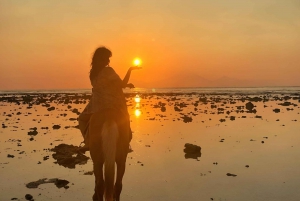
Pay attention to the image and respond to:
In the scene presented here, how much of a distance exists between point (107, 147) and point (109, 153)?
14cm

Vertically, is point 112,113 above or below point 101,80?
below

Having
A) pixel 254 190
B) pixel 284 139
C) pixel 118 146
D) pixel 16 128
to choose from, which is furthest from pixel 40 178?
pixel 16 128

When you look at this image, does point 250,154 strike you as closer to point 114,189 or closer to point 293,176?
point 293,176

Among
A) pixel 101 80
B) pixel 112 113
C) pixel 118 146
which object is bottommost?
pixel 118 146

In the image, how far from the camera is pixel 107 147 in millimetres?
7809

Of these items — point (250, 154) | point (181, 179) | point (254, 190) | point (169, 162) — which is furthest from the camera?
point (250, 154)

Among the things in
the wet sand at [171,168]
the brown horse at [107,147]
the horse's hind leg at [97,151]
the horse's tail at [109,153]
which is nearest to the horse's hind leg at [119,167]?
the brown horse at [107,147]

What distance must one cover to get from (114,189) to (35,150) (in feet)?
28.3

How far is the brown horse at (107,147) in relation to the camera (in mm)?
7786

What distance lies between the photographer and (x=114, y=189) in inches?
338

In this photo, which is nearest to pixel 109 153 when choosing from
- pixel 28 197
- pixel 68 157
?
pixel 28 197

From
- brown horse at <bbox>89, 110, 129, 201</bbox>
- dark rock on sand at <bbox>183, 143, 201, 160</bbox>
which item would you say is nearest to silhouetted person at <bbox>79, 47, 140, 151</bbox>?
brown horse at <bbox>89, 110, 129, 201</bbox>

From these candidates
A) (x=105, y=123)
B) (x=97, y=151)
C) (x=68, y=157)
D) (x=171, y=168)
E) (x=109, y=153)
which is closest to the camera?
(x=109, y=153)

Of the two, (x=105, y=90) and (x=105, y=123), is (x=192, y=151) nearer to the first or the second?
(x=105, y=90)
